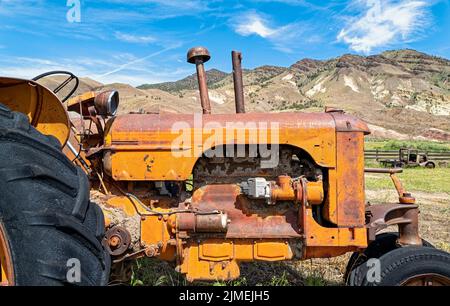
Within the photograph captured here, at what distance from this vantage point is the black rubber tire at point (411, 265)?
2.69m

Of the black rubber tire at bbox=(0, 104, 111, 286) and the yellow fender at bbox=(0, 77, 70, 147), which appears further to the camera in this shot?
the yellow fender at bbox=(0, 77, 70, 147)

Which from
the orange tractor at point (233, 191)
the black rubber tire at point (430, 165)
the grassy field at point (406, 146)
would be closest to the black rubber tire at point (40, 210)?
the orange tractor at point (233, 191)

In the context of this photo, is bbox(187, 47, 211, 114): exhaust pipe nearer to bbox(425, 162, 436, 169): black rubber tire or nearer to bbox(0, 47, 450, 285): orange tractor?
bbox(0, 47, 450, 285): orange tractor

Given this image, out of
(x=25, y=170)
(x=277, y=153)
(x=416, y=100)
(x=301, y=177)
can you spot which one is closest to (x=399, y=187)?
(x=301, y=177)

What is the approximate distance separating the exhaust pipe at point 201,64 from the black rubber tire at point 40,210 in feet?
5.27

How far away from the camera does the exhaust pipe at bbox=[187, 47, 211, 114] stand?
3.46 metres

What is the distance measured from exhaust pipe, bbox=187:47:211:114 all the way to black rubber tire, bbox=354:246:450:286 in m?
2.01

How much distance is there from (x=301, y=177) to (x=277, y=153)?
282mm

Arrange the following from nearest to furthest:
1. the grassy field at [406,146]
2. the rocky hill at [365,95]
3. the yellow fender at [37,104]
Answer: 1. the yellow fender at [37,104]
2. the grassy field at [406,146]
3. the rocky hill at [365,95]

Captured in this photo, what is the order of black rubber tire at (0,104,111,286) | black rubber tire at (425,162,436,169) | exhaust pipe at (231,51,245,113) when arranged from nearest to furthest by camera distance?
1. black rubber tire at (0,104,111,286)
2. exhaust pipe at (231,51,245,113)
3. black rubber tire at (425,162,436,169)

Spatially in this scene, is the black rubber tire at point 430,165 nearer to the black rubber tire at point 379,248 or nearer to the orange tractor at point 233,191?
the black rubber tire at point 379,248

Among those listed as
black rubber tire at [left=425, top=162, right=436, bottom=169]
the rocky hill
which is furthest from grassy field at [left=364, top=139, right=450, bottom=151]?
the rocky hill

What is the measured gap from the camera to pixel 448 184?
13.1 m

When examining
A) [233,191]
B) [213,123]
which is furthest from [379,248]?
[213,123]
